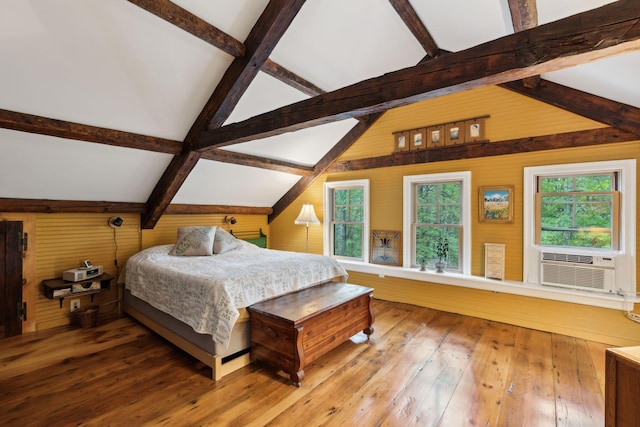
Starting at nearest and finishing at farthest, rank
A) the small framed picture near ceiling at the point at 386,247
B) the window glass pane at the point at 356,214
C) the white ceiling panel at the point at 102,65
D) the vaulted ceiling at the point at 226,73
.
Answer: the vaulted ceiling at the point at 226,73 < the white ceiling panel at the point at 102,65 < the small framed picture near ceiling at the point at 386,247 < the window glass pane at the point at 356,214

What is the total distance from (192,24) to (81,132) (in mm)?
1471

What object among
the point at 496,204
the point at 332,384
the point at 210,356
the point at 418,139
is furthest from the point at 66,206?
the point at 496,204

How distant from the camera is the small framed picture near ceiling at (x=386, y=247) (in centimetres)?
455

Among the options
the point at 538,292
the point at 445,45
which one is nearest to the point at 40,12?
the point at 445,45

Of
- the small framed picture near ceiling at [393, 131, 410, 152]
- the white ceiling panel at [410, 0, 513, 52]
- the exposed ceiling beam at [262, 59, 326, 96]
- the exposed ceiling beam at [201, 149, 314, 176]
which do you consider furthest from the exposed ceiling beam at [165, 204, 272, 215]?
the white ceiling panel at [410, 0, 513, 52]

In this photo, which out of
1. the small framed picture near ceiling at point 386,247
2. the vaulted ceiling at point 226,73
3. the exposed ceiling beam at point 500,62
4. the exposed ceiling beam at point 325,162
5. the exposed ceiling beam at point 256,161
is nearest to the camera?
the exposed ceiling beam at point 500,62

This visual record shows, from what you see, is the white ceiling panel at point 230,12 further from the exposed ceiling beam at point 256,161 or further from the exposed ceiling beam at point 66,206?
the exposed ceiling beam at point 66,206

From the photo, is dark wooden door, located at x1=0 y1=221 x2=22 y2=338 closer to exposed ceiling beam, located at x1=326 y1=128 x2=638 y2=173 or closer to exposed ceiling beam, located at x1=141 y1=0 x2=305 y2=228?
exposed ceiling beam, located at x1=141 y1=0 x2=305 y2=228

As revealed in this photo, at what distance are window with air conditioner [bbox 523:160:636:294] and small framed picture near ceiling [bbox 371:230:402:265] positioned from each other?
1645 mm

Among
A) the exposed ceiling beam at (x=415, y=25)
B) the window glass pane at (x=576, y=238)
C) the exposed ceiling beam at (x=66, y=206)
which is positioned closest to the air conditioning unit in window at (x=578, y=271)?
the window glass pane at (x=576, y=238)

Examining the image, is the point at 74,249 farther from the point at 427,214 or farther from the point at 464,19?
the point at 464,19

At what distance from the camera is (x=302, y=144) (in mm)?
4574

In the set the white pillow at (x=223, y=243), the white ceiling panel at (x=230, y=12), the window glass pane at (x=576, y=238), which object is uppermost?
the white ceiling panel at (x=230, y=12)

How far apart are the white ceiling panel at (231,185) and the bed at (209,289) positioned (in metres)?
0.78
